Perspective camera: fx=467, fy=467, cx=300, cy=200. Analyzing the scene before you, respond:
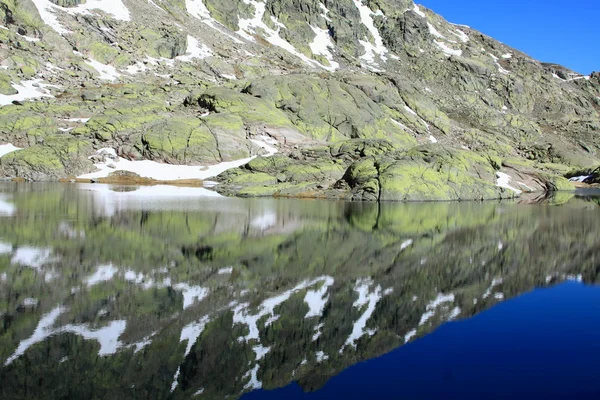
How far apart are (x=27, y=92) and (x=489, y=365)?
314ft

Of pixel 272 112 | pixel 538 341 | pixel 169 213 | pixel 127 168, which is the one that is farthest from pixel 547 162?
pixel 538 341

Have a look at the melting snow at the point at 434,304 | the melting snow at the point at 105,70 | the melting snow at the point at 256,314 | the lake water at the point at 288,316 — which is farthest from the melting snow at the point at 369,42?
the melting snow at the point at 256,314

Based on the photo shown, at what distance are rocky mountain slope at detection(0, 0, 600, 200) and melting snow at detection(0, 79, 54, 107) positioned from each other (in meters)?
0.49

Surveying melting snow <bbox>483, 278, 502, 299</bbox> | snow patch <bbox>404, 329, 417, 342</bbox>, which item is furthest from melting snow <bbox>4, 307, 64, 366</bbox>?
melting snow <bbox>483, 278, 502, 299</bbox>

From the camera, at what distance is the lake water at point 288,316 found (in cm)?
809

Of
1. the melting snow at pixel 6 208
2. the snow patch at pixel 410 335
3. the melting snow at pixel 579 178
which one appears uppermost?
the melting snow at pixel 579 178

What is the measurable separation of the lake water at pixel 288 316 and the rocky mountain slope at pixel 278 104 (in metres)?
32.5

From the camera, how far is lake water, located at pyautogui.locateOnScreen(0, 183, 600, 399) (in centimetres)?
809

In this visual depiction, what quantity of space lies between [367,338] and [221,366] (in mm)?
3303

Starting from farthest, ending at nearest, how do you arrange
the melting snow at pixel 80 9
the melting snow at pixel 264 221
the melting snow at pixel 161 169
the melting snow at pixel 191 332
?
the melting snow at pixel 80 9 < the melting snow at pixel 161 169 < the melting snow at pixel 264 221 < the melting snow at pixel 191 332

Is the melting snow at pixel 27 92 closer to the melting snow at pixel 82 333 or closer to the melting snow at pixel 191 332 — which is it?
the melting snow at pixel 82 333

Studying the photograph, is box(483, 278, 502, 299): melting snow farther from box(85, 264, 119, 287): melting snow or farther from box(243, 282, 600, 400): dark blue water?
box(85, 264, 119, 287): melting snow

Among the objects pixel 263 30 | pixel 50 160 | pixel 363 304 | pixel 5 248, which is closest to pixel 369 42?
pixel 263 30

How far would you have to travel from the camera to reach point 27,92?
85.1m
